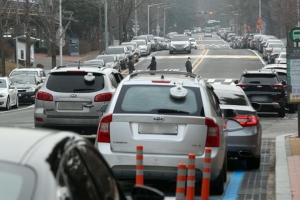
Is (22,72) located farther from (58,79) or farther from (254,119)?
(254,119)

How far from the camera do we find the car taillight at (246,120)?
1445 cm

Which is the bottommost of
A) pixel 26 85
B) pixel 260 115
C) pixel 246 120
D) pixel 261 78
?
pixel 260 115

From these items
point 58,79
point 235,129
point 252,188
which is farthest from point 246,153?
point 58,79

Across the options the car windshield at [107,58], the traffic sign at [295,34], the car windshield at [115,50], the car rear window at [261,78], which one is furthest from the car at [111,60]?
the traffic sign at [295,34]

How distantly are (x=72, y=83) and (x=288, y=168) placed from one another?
548 centimetres

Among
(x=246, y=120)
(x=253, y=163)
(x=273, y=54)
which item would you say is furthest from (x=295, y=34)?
(x=273, y=54)

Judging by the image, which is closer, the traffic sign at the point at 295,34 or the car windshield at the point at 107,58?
the traffic sign at the point at 295,34

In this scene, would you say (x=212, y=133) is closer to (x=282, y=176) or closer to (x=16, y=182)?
(x=282, y=176)

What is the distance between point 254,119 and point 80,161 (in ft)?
35.5

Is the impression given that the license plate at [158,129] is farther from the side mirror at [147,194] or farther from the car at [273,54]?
the car at [273,54]

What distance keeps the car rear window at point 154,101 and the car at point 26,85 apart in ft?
90.4

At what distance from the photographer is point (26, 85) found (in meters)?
40.1

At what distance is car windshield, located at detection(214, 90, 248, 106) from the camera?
51.5 feet

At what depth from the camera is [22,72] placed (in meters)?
42.1
